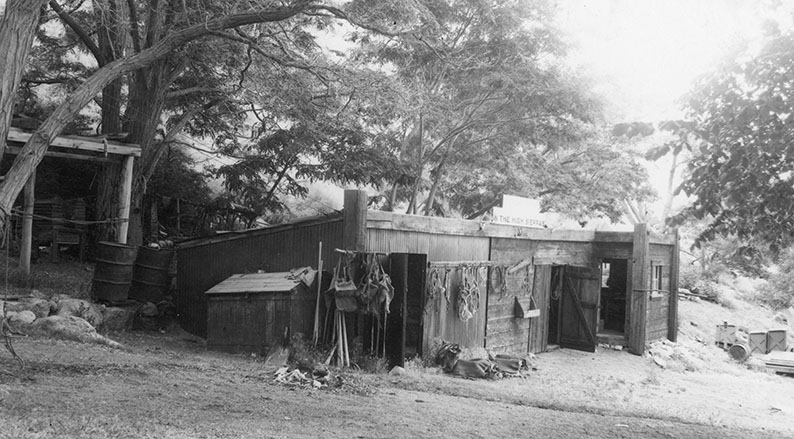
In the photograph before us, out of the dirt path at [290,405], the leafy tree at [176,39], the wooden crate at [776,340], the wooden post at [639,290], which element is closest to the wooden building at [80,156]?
the leafy tree at [176,39]

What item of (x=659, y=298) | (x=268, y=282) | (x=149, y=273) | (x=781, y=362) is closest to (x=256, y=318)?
(x=268, y=282)

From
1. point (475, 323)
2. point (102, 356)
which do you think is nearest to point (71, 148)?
point (102, 356)

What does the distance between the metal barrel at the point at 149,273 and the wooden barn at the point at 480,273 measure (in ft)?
1.29

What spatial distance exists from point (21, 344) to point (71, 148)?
20.3 feet

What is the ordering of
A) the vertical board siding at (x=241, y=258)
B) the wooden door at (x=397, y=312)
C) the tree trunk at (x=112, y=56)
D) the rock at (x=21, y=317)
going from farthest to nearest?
the tree trunk at (x=112, y=56) → the vertical board siding at (x=241, y=258) → the wooden door at (x=397, y=312) → the rock at (x=21, y=317)

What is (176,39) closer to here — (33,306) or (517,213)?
(33,306)

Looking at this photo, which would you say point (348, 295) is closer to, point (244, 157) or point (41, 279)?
point (41, 279)

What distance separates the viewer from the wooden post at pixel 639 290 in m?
15.8

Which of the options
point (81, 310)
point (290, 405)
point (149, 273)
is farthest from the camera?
point (149, 273)

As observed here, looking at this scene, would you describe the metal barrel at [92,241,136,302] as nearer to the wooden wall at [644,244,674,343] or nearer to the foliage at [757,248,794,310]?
the wooden wall at [644,244,674,343]

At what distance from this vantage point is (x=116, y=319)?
39.4ft

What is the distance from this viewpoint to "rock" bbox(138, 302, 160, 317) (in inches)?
508

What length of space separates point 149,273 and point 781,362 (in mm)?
14628

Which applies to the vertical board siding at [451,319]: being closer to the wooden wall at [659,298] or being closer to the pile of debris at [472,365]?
the pile of debris at [472,365]
